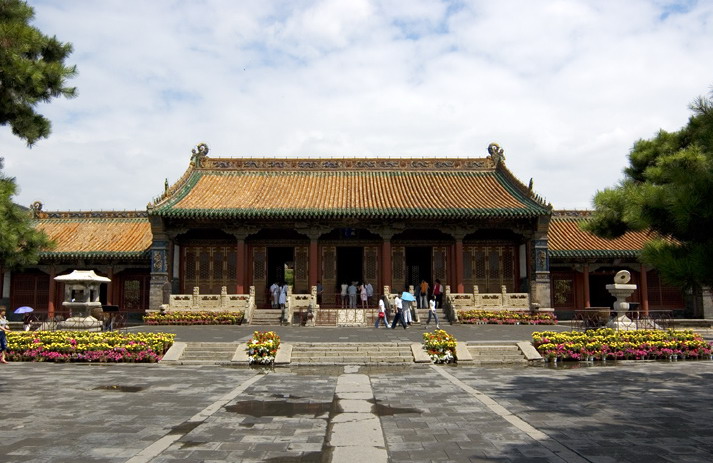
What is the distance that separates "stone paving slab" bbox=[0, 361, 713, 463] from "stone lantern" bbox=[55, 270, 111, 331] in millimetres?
4889

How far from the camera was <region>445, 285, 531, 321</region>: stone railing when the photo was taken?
2320 cm

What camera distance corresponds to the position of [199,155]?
29250 mm

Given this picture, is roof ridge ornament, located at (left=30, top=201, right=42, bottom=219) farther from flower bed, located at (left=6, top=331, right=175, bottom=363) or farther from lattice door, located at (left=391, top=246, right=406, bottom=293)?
lattice door, located at (left=391, top=246, right=406, bottom=293)

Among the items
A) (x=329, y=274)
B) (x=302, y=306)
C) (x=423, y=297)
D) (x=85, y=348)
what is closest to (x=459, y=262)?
(x=423, y=297)

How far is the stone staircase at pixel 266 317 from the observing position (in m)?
22.5

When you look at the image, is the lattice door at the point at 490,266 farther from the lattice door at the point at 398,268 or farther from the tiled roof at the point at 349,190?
the lattice door at the point at 398,268

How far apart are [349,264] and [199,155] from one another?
32.0ft

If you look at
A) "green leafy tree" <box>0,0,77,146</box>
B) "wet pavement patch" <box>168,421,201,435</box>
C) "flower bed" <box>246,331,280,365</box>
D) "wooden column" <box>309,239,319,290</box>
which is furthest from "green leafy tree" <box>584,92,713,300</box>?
"wooden column" <box>309,239,319,290</box>

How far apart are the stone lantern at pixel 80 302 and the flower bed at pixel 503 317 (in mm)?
13430

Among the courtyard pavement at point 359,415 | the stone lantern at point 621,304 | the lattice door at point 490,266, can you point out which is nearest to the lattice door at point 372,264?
the lattice door at point 490,266

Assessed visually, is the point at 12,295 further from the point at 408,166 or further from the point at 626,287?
the point at 626,287

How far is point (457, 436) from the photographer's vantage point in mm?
6316

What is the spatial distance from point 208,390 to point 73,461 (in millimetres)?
4346

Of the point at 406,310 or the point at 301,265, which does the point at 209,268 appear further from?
the point at 406,310
